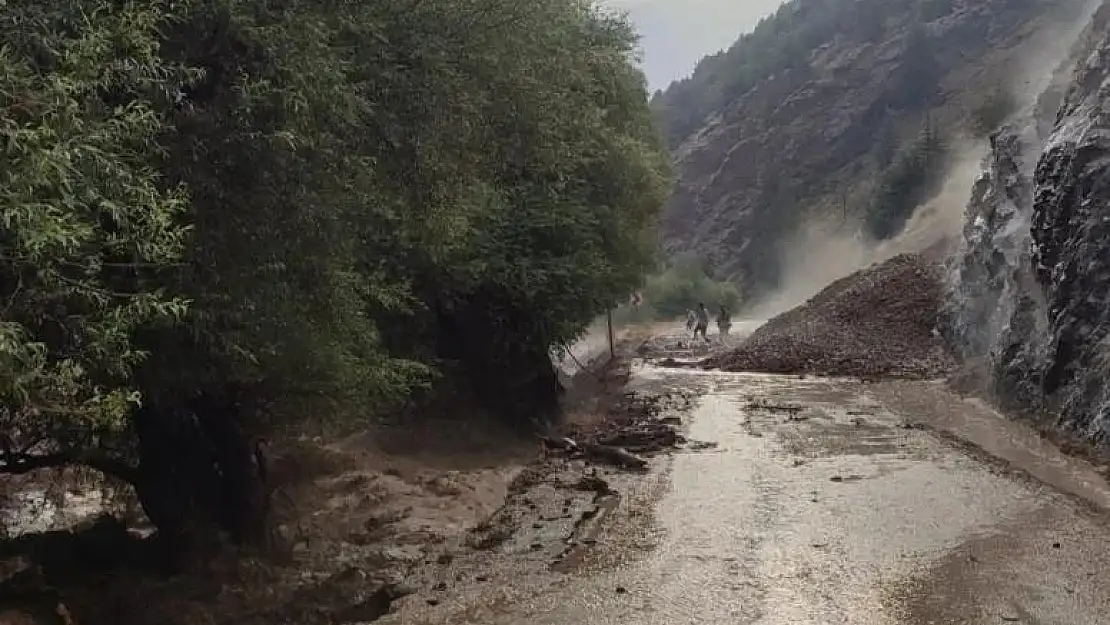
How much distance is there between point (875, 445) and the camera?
Result: 1839cm

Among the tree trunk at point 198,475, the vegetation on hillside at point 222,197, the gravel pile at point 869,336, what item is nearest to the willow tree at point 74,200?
the vegetation on hillside at point 222,197

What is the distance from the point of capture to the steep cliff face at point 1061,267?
54.5 feet

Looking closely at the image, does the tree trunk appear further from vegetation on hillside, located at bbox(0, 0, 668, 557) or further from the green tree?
the green tree

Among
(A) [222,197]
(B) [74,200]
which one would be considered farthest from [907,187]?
(B) [74,200]

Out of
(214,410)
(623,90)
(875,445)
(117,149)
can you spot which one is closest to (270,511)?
(214,410)

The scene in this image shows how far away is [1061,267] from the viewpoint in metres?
18.2

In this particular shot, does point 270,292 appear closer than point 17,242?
No

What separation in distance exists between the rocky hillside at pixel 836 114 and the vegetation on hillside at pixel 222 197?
10094 centimetres

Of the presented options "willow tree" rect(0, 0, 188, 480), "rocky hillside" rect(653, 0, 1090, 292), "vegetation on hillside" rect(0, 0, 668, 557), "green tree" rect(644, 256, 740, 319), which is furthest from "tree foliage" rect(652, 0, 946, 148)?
"willow tree" rect(0, 0, 188, 480)

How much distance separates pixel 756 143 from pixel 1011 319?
123391mm

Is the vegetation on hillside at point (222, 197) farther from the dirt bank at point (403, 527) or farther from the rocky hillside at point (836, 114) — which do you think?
the rocky hillside at point (836, 114)

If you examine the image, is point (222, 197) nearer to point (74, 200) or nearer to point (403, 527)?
point (74, 200)

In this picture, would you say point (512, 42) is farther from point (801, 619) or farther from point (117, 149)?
point (801, 619)

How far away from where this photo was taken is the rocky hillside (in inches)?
4732
